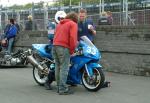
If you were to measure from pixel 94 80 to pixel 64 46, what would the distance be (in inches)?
38.7

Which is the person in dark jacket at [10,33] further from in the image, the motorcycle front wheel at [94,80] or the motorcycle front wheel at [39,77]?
the motorcycle front wheel at [94,80]

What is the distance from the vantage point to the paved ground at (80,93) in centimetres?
958

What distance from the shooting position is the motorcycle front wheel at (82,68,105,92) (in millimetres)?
10344

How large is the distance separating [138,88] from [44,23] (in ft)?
33.1

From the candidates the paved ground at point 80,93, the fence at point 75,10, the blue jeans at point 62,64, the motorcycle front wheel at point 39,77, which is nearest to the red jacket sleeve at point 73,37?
the blue jeans at point 62,64

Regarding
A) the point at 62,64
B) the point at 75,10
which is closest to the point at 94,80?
the point at 62,64

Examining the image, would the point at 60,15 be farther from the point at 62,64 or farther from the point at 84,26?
the point at 84,26

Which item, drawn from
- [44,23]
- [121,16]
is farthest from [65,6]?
[121,16]

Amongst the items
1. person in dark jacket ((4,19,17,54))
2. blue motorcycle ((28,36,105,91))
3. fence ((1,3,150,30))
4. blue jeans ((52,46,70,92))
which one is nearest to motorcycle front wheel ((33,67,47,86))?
blue motorcycle ((28,36,105,91))

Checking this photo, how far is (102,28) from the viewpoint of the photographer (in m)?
15.0

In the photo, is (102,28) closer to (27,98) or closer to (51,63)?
(51,63)

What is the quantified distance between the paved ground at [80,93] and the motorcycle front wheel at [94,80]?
0.13m

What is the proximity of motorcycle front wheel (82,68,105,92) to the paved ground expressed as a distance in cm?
13

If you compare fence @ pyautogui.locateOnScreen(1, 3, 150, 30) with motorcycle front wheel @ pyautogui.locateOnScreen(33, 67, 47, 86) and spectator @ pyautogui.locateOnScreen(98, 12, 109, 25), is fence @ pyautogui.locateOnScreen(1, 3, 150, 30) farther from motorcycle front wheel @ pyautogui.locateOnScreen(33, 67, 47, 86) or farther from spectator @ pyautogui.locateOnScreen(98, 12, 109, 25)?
motorcycle front wheel @ pyautogui.locateOnScreen(33, 67, 47, 86)
